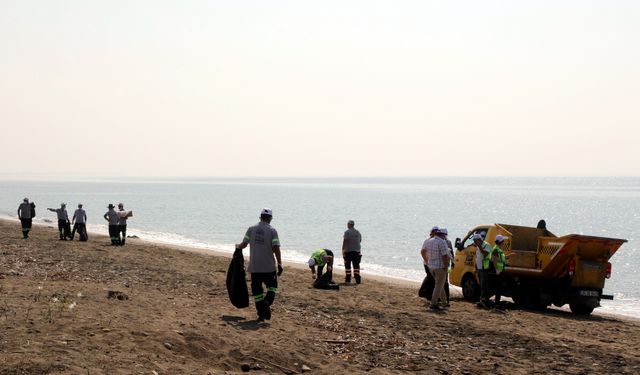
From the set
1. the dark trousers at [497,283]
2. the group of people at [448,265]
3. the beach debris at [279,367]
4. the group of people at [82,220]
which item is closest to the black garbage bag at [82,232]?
the group of people at [82,220]

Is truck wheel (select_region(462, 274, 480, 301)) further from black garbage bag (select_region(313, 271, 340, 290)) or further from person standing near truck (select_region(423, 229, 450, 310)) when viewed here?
black garbage bag (select_region(313, 271, 340, 290))

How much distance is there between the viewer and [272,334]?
36.8 ft

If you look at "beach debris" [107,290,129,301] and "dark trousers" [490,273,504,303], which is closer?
"beach debris" [107,290,129,301]

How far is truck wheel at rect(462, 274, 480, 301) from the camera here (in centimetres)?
1888

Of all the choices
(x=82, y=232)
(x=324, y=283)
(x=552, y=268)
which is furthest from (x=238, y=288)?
(x=82, y=232)

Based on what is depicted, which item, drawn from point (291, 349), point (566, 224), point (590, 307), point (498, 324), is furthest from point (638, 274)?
point (566, 224)

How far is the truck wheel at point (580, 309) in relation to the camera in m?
17.6

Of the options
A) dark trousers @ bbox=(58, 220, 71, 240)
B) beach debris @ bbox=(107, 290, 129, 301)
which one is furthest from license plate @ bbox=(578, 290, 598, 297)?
dark trousers @ bbox=(58, 220, 71, 240)

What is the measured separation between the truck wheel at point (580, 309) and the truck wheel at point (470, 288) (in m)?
2.31

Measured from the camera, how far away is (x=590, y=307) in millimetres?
17578

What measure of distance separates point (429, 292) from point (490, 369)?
743cm

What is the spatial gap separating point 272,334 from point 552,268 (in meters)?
8.92

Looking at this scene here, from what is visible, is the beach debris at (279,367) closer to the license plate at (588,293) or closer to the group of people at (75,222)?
the license plate at (588,293)

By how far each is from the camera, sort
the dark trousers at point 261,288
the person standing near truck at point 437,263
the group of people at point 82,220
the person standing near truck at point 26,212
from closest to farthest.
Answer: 1. the dark trousers at point 261,288
2. the person standing near truck at point 437,263
3. the group of people at point 82,220
4. the person standing near truck at point 26,212
